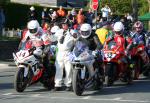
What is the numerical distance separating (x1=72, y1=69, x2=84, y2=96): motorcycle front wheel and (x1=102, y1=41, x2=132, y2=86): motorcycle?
75.6 inches

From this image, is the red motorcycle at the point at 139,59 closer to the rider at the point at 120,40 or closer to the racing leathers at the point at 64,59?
the rider at the point at 120,40

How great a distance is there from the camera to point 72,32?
15.0 metres

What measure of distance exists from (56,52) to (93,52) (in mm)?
993

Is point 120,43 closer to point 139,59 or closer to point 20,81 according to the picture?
point 139,59

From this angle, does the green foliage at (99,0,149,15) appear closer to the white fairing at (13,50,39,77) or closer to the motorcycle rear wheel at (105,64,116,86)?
the motorcycle rear wheel at (105,64,116,86)

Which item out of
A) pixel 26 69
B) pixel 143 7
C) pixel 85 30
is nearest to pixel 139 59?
pixel 85 30

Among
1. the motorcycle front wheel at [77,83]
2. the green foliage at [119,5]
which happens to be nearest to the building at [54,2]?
the green foliage at [119,5]

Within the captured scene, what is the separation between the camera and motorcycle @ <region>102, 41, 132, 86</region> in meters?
15.9

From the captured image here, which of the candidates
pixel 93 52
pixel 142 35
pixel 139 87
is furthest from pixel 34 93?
pixel 142 35

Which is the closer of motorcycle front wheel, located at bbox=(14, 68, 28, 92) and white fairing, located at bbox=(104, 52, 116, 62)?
motorcycle front wheel, located at bbox=(14, 68, 28, 92)

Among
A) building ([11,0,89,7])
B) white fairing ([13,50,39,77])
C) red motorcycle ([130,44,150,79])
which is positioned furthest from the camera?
building ([11,0,89,7])

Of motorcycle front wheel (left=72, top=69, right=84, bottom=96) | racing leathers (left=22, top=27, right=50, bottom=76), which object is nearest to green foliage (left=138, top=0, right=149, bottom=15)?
racing leathers (left=22, top=27, right=50, bottom=76)

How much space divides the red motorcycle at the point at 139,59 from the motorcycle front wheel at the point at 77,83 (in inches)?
155

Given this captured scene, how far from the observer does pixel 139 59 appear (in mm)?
18422
